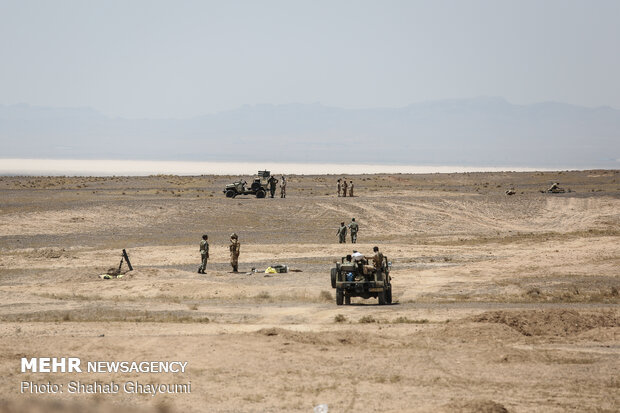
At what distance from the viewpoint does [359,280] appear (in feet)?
79.5

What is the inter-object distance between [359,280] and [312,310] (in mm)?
1663

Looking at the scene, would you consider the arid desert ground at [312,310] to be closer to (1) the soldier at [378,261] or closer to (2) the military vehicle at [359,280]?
(2) the military vehicle at [359,280]

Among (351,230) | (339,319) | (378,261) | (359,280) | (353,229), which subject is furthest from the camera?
(351,230)

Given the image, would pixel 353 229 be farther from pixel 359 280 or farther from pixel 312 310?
pixel 312 310

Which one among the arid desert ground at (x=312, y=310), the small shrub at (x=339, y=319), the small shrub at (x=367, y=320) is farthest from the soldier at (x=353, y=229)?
the small shrub at (x=367, y=320)

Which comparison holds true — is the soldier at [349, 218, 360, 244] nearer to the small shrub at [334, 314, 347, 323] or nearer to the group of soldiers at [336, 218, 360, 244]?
the group of soldiers at [336, 218, 360, 244]

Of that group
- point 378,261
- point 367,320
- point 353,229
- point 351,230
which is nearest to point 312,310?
point 378,261

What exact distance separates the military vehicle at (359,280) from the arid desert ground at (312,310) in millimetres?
522

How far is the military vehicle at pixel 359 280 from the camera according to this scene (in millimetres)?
23953

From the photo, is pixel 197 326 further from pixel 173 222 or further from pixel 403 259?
pixel 173 222

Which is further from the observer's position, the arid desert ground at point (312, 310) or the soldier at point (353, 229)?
the soldier at point (353, 229)

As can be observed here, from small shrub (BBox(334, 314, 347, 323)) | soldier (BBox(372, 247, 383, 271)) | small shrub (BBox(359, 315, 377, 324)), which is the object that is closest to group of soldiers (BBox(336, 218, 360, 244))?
soldier (BBox(372, 247, 383, 271))

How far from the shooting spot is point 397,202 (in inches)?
2470

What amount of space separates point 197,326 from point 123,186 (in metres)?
→ 65.5
